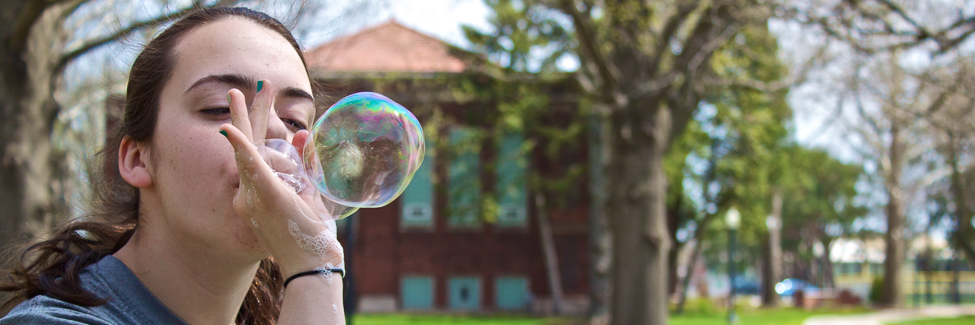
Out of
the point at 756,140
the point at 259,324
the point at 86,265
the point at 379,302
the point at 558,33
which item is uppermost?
the point at 558,33

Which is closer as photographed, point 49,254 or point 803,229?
point 49,254

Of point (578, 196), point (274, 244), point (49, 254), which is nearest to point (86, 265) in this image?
point (49, 254)

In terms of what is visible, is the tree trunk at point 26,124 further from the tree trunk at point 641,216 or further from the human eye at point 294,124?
the tree trunk at point 641,216

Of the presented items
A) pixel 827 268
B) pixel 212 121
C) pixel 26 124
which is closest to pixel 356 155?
pixel 212 121

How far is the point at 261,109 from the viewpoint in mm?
1570

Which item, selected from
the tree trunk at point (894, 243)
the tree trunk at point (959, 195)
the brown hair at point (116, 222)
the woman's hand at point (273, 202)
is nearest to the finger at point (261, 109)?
the woman's hand at point (273, 202)

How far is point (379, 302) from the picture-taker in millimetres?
29875

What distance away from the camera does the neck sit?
167 cm

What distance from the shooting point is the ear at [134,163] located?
1729 mm

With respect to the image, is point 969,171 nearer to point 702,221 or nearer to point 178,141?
point 702,221

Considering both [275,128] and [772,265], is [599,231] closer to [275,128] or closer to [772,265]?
[772,265]

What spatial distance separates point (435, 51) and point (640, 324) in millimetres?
5659

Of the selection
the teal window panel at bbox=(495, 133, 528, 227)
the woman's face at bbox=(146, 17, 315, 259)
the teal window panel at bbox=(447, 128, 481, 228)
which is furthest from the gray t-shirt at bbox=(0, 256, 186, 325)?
the teal window panel at bbox=(447, 128, 481, 228)

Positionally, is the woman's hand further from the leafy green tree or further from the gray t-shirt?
the leafy green tree
